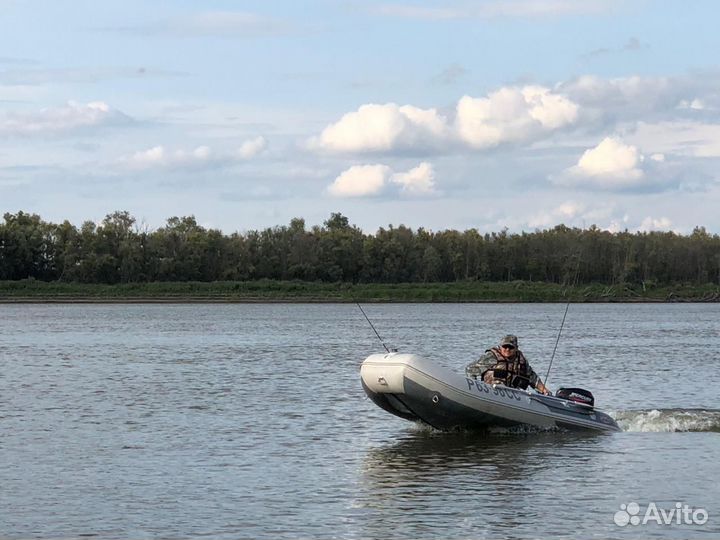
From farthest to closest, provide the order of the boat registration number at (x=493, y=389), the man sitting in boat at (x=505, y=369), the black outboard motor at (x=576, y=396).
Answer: the black outboard motor at (x=576, y=396), the man sitting in boat at (x=505, y=369), the boat registration number at (x=493, y=389)

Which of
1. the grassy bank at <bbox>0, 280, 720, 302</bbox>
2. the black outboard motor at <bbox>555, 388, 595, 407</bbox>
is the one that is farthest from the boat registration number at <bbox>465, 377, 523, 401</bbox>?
the grassy bank at <bbox>0, 280, 720, 302</bbox>

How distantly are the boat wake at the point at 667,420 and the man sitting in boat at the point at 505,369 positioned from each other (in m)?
2.41

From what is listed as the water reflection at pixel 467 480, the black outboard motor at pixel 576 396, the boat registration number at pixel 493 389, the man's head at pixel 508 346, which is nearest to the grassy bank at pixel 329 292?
the black outboard motor at pixel 576 396

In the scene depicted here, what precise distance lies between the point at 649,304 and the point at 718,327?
6612 centimetres

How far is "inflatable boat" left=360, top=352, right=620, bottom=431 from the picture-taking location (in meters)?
20.0

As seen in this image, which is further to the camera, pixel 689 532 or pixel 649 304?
pixel 649 304

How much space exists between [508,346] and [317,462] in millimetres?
4164

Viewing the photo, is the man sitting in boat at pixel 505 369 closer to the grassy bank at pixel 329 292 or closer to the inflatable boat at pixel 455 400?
the inflatable boat at pixel 455 400

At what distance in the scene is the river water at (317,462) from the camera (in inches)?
573

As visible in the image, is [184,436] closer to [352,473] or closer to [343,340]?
[352,473]

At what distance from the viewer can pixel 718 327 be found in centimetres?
7556

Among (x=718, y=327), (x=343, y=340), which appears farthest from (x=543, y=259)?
(x=343, y=340)

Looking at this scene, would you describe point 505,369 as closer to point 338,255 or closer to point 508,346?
point 508,346

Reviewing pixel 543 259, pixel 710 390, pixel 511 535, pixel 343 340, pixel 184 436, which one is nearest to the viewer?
pixel 511 535
